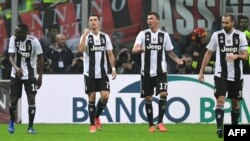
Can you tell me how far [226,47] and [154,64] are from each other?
2.18 meters

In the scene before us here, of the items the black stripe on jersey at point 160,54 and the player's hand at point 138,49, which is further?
the black stripe on jersey at point 160,54

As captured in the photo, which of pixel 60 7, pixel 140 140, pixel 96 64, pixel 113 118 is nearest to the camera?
pixel 140 140

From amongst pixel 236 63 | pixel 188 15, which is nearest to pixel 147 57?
pixel 236 63

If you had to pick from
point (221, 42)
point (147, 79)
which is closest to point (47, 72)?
point (147, 79)

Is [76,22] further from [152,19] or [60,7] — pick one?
[152,19]

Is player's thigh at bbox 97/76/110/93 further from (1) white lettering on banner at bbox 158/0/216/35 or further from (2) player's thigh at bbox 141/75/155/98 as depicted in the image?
(1) white lettering on banner at bbox 158/0/216/35

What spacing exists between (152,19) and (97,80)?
1.56 metres

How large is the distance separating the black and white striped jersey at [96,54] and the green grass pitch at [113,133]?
114 centimetres

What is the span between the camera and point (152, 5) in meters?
23.5

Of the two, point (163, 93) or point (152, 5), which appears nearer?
point (163, 93)

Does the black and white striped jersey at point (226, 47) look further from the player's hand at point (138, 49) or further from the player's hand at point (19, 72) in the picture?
the player's hand at point (19, 72)

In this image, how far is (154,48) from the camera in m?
19.1

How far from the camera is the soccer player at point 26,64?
18.5m

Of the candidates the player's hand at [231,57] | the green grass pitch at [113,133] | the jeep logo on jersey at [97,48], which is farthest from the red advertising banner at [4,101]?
the player's hand at [231,57]
